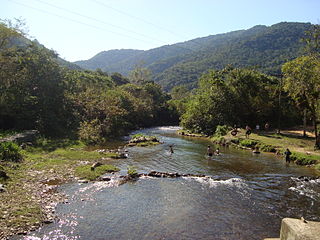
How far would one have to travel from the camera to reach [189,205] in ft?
50.1

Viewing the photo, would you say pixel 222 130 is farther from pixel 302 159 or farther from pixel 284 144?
pixel 302 159

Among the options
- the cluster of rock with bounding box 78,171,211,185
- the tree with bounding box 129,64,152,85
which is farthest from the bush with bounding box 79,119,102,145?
the tree with bounding box 129,64,152,85

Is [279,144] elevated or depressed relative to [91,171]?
elevated

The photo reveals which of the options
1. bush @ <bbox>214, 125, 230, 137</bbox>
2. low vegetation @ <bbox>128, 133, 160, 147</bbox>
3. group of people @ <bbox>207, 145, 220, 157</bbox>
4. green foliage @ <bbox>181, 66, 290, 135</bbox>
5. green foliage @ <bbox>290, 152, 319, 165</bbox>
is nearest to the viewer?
green foliage @ <bbox>290, 152, 319, 165</bbox>

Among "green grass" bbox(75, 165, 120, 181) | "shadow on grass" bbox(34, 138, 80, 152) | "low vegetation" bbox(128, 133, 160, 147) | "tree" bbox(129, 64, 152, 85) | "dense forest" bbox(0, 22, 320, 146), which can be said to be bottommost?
"low vegetation" bbox(128, 133, 160, 147)

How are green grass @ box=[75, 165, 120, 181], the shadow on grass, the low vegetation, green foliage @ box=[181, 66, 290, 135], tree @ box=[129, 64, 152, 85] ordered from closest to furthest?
green grass @ box=[75, 165, 120, 181] → the shadow on grass → the low vegetation → green foliage @ box=[181, 66, 290, 135] → tree @ box=[129, 64, 152, 85]

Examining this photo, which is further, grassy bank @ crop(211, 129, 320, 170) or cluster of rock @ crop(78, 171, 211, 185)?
grassy bank @ crop(211, 129, 320, 170)

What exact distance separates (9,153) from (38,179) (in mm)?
5127

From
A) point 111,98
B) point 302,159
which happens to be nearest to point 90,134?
point 111,98

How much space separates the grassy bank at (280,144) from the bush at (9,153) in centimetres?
2622

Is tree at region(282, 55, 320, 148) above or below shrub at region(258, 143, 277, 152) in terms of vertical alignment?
above

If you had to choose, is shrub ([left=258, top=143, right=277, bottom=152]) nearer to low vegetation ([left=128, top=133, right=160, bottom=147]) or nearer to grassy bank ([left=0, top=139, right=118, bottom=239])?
low vegetation ([left=128, top=133, right=160, bottom=147])

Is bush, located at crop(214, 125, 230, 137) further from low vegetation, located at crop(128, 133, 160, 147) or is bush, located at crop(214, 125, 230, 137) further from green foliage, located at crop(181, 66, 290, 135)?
low vegetation, located at crop(128, 133, 160, 147)

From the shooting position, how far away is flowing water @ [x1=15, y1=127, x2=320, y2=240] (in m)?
12.0
